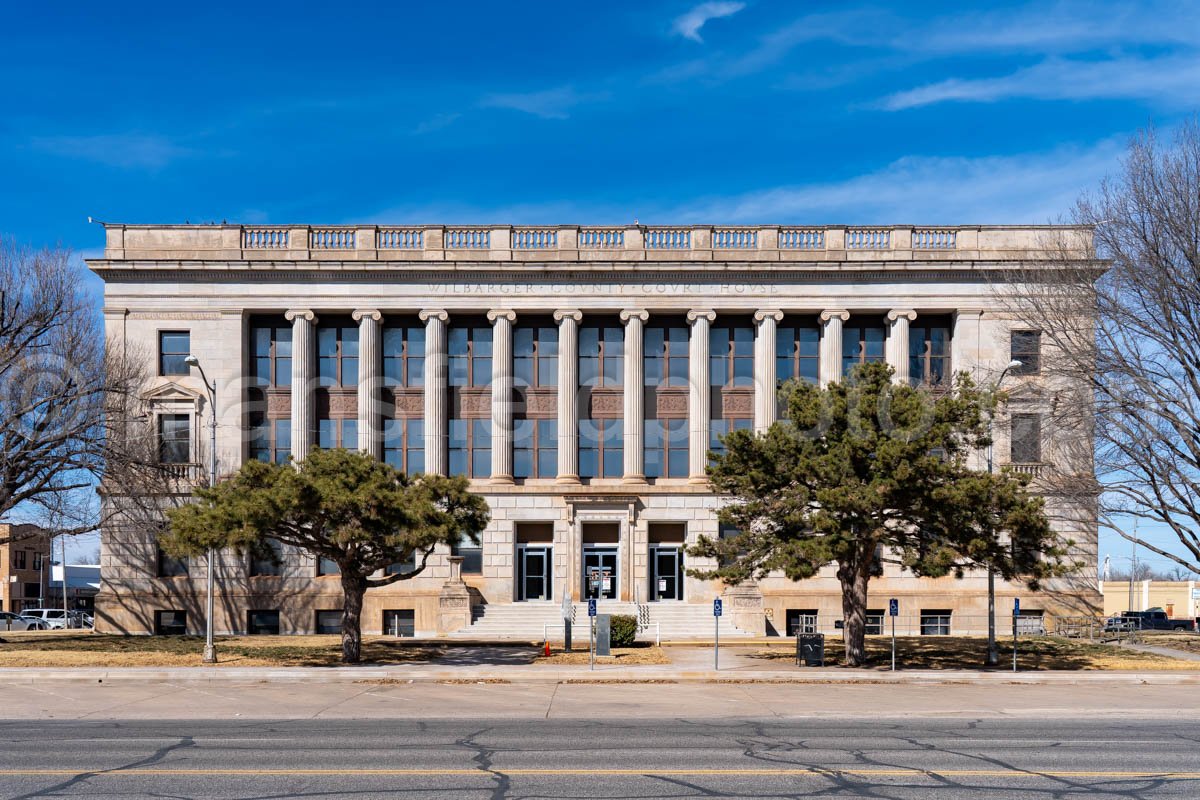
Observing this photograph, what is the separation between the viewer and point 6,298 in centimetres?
3984

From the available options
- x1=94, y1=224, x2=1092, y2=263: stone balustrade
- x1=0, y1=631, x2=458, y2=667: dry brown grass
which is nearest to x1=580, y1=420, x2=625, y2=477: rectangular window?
x1=94, y1=224, x2=1092, y2=263: stone balustrade

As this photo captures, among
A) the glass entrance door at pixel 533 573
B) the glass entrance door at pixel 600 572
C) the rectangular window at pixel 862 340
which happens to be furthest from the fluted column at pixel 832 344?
the glass entrance door at pixel 533 573

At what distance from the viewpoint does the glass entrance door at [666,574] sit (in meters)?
49.3

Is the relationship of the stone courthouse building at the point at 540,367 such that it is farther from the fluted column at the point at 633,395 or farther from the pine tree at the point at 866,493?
the pine tree at the point at 866,493

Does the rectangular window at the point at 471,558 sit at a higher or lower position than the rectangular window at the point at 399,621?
higher

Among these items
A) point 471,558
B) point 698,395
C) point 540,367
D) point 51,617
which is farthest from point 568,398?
point 51,617

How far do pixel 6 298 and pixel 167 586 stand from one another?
48.7 feet

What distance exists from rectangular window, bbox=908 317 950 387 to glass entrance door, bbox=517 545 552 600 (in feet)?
61.7

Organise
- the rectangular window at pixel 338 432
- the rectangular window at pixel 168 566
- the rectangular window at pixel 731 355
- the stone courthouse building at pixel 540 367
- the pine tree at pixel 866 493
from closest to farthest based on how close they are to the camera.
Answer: the pine tree at pixel 866 493 < the stone courthouse building at pixel 540 367 < the rectangular window at pixel 168 566 < the rectangular window at pixel 338 432 < the rectangular window at pixel 731 355

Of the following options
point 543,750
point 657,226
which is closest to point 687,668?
point 543,750

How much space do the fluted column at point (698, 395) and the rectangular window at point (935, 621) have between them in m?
11.8

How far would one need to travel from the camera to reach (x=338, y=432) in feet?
164

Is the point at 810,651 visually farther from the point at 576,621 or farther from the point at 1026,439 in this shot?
the point at 1026,439

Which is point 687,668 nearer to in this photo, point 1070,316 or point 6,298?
point 1070,316
